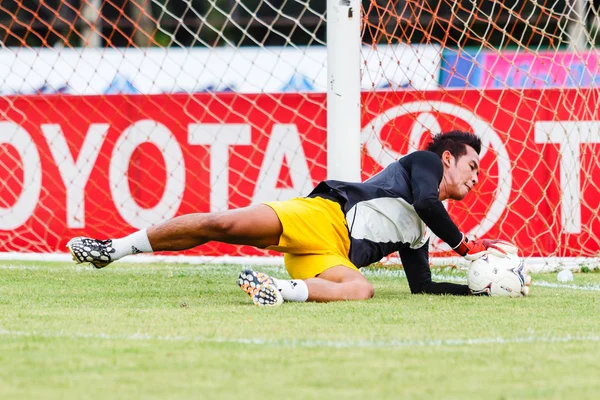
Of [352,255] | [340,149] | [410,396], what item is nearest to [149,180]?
[340,149]

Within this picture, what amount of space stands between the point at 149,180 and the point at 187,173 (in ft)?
0.97

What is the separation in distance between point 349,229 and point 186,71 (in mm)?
6379

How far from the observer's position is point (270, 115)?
7.77m

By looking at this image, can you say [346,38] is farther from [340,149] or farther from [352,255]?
[352,255]

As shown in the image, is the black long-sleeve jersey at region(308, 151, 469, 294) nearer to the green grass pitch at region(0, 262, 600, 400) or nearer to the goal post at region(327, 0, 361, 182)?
the green grass pitch at region(0, 262, 600, 400)

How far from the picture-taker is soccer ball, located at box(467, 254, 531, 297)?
5152mm

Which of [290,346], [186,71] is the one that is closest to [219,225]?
[290,346]

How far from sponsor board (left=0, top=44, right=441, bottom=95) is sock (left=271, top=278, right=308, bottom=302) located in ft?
8.30

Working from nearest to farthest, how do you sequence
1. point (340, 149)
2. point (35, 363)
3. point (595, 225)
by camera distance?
point (35, 363) < point (340, 149) < point (595, 225)

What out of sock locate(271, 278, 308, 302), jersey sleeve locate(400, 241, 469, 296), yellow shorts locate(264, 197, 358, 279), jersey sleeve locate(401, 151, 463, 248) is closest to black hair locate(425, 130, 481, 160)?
jersey sleeve locate(401, 151, 463, 248)

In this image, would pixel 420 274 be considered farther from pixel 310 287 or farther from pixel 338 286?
pixel 310 287

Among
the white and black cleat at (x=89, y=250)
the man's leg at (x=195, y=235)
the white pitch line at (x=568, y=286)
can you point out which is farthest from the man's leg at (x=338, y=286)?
the white pitch line at (x=568, y=286)

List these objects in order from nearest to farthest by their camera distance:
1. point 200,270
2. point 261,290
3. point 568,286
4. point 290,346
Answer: point 290,346
point 261,290
point 568,286
point 200,270

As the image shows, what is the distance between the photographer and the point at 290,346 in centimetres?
342
